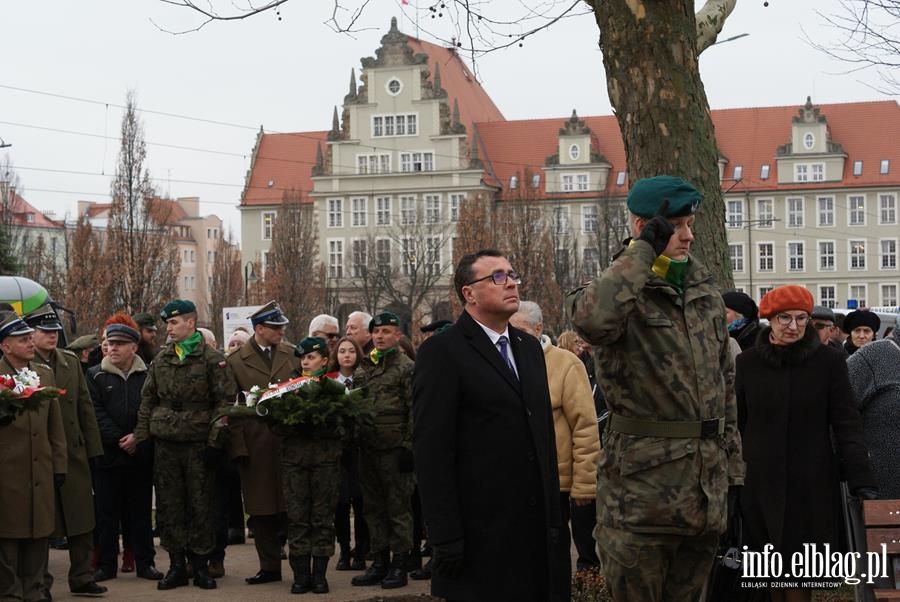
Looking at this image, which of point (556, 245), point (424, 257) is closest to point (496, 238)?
point (556, 245)

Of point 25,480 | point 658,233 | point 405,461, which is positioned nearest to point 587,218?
point 405,461

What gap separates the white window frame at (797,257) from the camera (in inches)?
3467

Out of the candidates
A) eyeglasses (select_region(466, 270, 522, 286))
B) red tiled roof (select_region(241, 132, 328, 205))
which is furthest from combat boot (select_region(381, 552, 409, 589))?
red tiled roof (select_region(241, 132, 328, 205))

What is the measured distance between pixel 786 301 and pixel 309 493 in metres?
4.58

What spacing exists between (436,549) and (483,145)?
87250 mm

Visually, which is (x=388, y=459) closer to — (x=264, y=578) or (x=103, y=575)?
(x=264, y=578)

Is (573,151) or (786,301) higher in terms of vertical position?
(573,151)

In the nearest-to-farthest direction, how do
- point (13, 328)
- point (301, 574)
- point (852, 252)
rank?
1. point (13, 328)
2. point (301, 574)
3. point (852, 252)

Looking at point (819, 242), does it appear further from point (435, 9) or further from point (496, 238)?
point (435, 9)

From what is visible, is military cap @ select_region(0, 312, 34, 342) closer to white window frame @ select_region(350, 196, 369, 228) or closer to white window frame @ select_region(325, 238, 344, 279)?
white window frame @ select_region(325, 238, 344, 279)

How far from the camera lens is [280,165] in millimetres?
96500

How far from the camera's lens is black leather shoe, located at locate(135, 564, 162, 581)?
11.4 meters

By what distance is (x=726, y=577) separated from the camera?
23.4ft

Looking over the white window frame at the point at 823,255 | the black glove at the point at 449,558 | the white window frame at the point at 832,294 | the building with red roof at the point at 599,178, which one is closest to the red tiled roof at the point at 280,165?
the building with red roof at the point at 599,178
